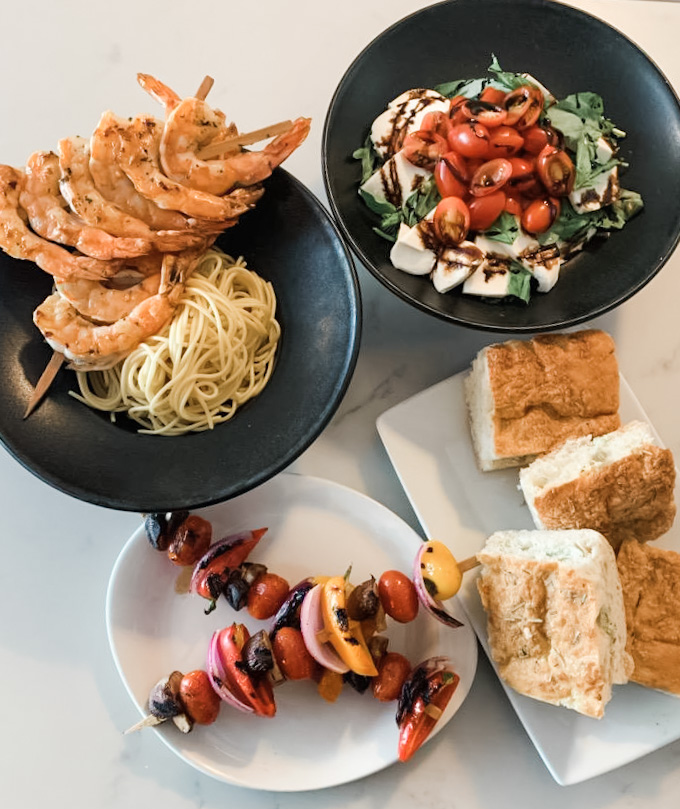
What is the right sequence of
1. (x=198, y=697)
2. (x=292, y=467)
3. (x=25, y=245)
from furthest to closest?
(x=292, y=467) < (x=198, y=697) < (x=25, y=245)

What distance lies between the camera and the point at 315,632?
2238 millimetres

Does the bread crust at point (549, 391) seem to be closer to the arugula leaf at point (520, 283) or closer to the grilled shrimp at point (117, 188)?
the arugula leaf at point (520, 283)

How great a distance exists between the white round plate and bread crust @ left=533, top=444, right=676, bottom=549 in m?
0.43

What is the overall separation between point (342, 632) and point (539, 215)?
1.38 m

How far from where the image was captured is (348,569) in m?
2.50

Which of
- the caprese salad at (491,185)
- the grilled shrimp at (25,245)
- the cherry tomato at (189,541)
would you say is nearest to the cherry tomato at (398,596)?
the cherry tomato at (189,541)

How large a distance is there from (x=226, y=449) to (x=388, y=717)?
3.17ft

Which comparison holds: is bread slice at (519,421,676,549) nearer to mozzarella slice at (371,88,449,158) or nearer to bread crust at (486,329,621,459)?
bread crust at (486,329,621,459)

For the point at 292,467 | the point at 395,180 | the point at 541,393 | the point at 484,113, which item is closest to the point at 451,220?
the point at 395,180

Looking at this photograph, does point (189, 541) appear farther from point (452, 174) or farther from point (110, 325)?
point (452, 174)

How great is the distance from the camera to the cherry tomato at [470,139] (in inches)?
93.8

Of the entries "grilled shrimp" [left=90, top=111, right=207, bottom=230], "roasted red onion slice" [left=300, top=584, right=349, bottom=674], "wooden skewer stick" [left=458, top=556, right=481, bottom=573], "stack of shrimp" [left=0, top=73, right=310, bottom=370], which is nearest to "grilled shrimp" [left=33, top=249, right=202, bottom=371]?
"stack of shrimp" [left=0, top=73, right=310, bottom=370]

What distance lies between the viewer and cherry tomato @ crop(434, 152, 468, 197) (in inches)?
94.1

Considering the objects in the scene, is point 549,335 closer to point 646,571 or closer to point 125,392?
point 646,571
